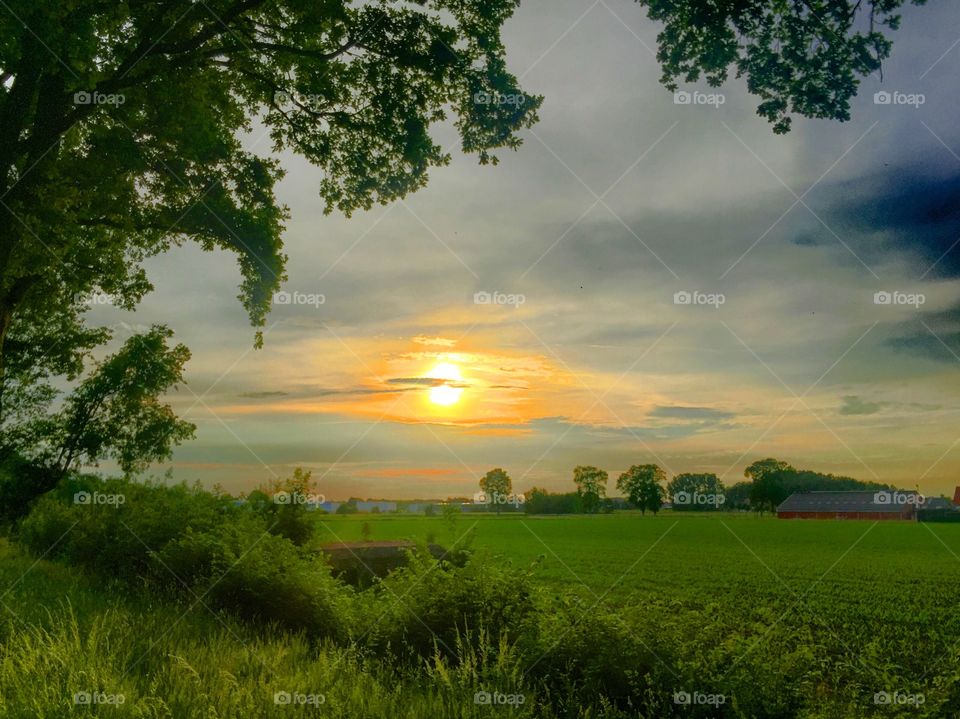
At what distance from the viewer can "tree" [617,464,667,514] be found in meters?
94.2

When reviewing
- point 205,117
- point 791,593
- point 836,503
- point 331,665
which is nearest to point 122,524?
point 205,117

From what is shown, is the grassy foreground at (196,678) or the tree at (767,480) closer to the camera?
the grassy foreground at (196,678)

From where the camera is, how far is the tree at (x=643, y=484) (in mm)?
Answer: 94188

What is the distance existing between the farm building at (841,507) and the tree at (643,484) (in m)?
24.9

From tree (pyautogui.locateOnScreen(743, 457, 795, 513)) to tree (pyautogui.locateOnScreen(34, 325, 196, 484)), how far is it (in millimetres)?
87962

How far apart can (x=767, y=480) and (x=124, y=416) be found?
9440cm

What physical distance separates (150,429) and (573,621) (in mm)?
24799

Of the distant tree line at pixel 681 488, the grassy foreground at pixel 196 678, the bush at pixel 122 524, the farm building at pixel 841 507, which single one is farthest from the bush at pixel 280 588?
the farm building at pixel 841 507

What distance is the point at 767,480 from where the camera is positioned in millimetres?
102188

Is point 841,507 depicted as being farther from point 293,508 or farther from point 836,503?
point 293,508

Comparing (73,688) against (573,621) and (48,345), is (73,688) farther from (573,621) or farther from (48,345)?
(48,345)

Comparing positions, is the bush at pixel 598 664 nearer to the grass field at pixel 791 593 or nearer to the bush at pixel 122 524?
the grass field at pixel 791 593

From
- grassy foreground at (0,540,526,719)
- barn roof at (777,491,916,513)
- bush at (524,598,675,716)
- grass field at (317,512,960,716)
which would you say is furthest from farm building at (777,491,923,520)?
grassy foreground at (0,540,526,719)

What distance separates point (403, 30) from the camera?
1399 cm
